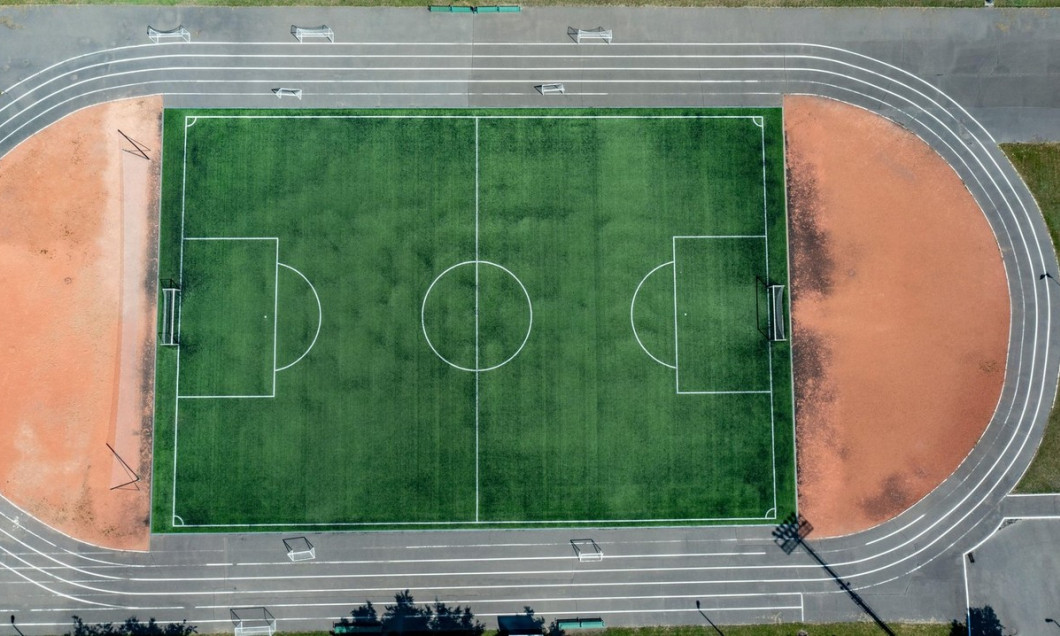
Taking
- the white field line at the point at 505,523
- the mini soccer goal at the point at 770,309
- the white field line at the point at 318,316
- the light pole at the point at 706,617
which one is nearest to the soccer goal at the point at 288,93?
the white field line at the point at 318,316

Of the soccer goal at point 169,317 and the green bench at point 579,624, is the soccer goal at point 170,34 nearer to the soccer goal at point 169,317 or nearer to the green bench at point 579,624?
the soccer goal at point 169,317

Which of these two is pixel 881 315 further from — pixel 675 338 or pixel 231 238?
pixel 231 238

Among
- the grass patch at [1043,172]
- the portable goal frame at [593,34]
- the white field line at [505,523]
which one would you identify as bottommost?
the white field line at [505,523]

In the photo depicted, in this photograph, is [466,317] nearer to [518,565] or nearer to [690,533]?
[518,565]

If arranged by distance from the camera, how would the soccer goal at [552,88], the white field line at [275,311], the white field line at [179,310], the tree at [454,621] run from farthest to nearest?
the soccer goal at [552,88] → the white field line at [275,311] → the white field line at [179,310] → the tree at [454,621]

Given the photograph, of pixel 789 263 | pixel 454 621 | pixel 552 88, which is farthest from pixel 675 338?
pixel 454 621
